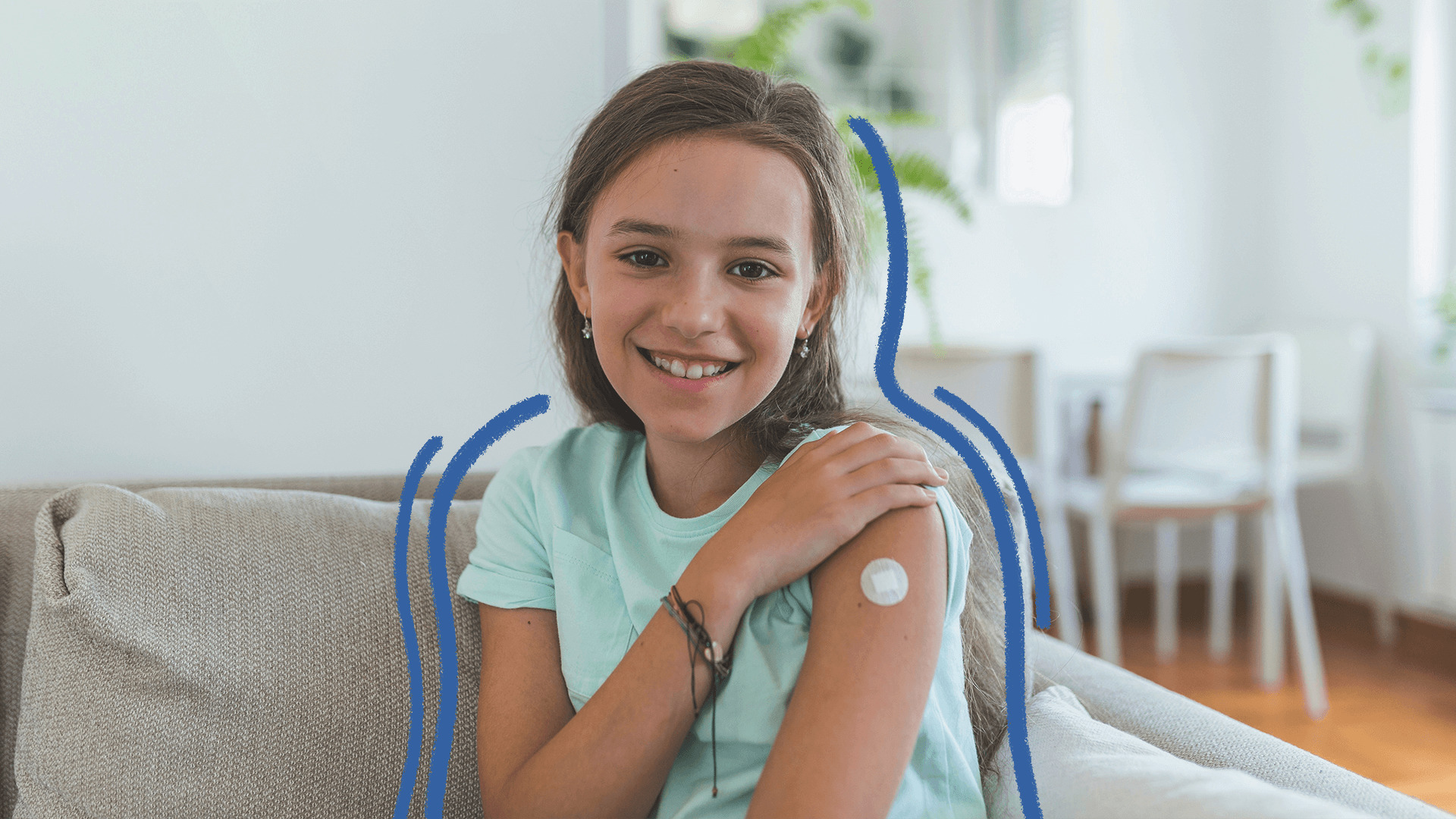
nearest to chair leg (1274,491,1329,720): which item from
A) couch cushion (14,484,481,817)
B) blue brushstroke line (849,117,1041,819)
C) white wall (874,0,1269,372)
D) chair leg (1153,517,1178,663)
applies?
chair leg (1153,517,1178,663)

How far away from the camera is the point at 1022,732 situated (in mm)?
763

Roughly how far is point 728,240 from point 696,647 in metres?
0.30

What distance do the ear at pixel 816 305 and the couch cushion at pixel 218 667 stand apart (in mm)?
375

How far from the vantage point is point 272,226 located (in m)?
1.12

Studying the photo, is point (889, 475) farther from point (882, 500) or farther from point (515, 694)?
point (515, 694)

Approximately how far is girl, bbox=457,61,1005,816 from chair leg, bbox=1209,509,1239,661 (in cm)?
235

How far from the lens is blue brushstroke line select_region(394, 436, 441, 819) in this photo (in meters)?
0.84

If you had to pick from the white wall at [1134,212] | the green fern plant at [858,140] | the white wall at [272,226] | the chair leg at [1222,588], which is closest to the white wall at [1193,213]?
the white wall at [1134,212]

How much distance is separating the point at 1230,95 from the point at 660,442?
3.20 m

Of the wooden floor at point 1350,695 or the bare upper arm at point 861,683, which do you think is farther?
the wooden floor at point 1350,695

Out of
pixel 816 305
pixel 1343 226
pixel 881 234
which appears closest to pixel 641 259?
pixel 816 305

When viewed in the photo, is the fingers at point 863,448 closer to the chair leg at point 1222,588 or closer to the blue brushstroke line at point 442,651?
the blue brushstroke line at point 442,651

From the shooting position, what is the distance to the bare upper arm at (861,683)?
654mm

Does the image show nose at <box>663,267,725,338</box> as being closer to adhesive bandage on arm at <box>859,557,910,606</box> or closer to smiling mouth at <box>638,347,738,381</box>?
smiling mouth at <box>638,347,738,381</box>
